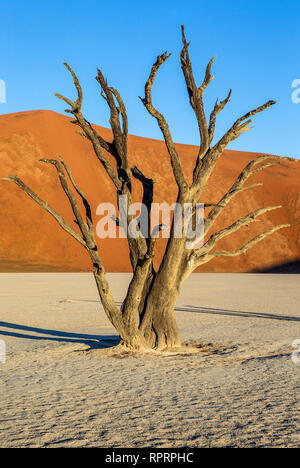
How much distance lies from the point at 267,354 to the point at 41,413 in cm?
467

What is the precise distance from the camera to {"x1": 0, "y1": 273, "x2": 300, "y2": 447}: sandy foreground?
14.3 ft

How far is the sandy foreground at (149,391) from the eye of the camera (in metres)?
4.37

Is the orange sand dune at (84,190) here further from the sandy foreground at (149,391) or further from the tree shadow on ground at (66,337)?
the sandy foreground at (149,391)

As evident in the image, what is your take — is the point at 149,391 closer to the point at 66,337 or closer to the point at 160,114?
the point at 160,114

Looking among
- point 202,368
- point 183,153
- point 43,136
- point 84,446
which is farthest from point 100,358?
point 183,153

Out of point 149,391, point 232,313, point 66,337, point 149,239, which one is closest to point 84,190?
point 232,313

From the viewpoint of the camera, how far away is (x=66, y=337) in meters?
10.6

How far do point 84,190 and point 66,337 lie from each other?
44805 mm

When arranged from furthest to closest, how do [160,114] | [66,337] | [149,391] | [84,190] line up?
[84,190] < [66,337] < [160,114] < [149,391]

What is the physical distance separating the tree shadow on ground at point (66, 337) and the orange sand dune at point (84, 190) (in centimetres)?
3453

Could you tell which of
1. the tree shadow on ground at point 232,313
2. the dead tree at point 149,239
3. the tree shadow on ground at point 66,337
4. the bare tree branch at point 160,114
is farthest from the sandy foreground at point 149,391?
the bare tree branch at point 160,114

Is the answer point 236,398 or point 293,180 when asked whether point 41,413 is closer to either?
point 236,398

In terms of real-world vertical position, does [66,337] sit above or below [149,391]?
below

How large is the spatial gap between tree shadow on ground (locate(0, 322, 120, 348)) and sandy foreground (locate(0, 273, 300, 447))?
0.02 metres
